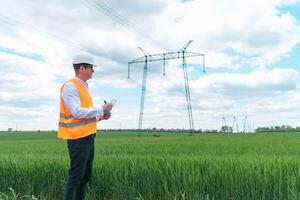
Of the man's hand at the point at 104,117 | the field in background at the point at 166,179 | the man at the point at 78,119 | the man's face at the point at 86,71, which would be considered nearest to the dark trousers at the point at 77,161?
the man at the point at 78,119

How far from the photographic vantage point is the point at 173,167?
6434 mm

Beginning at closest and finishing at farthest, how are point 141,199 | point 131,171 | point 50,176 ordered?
point 141,199 → point 131,171 → point 50,176

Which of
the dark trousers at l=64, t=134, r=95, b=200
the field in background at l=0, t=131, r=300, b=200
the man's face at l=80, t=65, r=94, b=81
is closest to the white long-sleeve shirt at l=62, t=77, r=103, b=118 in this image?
the man's face at l=80, t=65, r=94, b=81

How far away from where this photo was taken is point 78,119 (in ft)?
17.8

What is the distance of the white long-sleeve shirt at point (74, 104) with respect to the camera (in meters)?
5.26

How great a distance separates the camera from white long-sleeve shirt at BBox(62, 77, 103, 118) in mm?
5258

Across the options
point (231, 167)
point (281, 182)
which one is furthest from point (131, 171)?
point (281, 182)

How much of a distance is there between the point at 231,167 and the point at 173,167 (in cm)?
95

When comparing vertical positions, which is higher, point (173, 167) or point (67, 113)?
point (67, 113)

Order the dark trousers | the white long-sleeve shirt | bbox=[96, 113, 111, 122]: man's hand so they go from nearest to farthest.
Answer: the white long-sleeve shirt → the dark trousers → bbox=[96, 113, 111, 122]: man's hand

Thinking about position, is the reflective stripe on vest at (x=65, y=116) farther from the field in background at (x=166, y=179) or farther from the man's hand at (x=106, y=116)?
the field in background at (x=166, y=179)

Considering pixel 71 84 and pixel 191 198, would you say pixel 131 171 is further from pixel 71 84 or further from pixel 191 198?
pixel 71 84

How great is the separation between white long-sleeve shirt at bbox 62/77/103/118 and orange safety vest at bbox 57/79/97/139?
0.32 feet

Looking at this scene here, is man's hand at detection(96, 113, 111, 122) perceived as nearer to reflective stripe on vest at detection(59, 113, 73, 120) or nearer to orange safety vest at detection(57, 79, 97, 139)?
orange safety vest at detection(57, 79, 97, 139)
